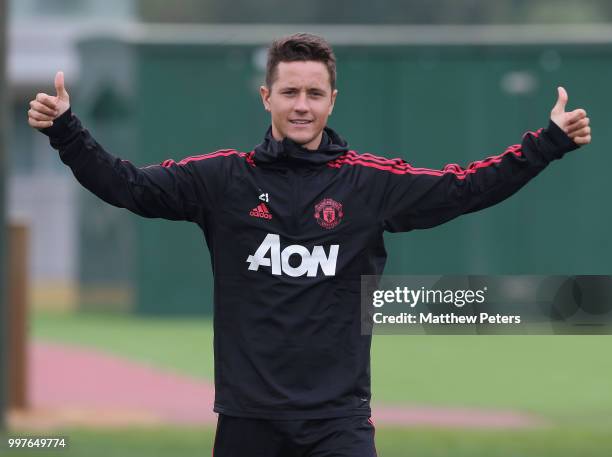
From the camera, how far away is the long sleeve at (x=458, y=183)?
169 inches

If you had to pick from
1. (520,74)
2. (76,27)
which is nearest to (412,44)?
(520,74)

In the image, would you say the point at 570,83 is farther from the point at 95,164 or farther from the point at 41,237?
the point at 41,237

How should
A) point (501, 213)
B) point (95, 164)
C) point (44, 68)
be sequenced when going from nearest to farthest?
point (95, 164) < point (501, 213) < point (44, 68)

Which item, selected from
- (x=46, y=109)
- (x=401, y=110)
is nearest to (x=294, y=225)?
(x=46, y=109)

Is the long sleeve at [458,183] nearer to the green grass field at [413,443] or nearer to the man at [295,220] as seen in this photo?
the man at [295,220]

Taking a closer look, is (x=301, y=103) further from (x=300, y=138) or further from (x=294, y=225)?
(x=294, y=225)

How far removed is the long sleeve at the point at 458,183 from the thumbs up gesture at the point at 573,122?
2 centimetres

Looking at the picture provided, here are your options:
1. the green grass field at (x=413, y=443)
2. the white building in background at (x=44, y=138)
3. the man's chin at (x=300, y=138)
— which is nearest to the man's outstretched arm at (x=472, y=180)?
the man's chin at (x=300, y=138)

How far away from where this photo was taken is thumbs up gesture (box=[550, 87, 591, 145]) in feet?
14.0

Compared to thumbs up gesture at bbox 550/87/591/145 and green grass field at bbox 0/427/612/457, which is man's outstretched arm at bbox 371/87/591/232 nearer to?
thumbs up gesture at bbox 550/87/591/145

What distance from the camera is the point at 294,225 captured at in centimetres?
423

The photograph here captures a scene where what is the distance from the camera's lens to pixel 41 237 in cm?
3450

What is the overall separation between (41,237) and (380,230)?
102 feet

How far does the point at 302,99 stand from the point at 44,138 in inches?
1198
